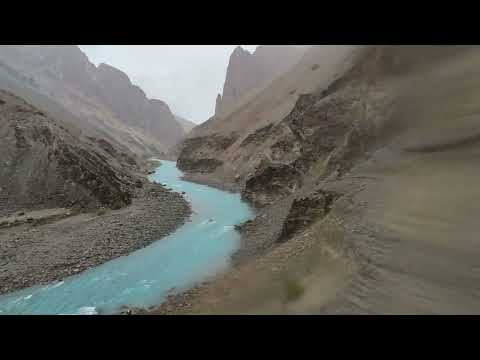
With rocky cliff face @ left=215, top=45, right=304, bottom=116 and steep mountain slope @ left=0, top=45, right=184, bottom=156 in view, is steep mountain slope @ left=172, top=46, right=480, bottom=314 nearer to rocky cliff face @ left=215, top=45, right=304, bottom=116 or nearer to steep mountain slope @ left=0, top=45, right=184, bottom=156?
rocky cliff face @ left=215, top=45, right=304, bottom=116

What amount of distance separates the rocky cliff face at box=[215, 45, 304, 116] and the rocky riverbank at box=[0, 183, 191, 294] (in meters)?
84.5

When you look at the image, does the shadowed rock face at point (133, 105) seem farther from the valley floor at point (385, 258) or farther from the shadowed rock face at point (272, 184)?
the valley floor at point (385, 258)

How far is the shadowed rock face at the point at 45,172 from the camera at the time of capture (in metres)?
32.9

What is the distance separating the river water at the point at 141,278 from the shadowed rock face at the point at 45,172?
36.6 ft

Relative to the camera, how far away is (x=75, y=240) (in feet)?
86.4

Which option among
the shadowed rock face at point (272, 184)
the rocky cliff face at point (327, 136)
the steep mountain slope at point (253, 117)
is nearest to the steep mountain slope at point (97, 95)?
the steep mountain slope at point (253, 117)

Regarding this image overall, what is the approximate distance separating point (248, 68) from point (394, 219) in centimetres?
11137

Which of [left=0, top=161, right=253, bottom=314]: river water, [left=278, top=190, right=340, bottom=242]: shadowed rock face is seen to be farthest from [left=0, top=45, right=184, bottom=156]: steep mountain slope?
[left=278, top=190, right=340, bottom=242]: shadowed rock face

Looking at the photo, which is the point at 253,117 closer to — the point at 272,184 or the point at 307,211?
the point at 272,184

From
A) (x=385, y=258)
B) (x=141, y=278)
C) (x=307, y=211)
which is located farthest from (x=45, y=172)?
(x=385, y=258)

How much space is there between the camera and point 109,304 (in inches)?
703

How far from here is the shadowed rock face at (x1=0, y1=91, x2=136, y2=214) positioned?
3294 cm
